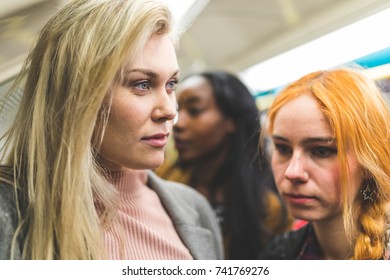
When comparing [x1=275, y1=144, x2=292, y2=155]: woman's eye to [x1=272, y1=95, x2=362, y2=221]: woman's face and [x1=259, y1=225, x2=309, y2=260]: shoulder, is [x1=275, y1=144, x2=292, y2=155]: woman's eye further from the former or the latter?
[x1=259, y1=225, x2=309, y2=260]: shoulder

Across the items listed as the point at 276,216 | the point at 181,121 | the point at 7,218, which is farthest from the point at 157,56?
the point at 276,216

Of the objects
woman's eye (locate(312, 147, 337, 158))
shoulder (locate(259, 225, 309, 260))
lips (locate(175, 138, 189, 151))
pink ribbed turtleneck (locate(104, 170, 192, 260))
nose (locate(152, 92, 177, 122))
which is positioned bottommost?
shoulder (locate(259, 225, 309, 260))

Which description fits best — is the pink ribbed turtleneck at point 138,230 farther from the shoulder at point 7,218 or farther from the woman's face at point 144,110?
the shoulder at point 7,218

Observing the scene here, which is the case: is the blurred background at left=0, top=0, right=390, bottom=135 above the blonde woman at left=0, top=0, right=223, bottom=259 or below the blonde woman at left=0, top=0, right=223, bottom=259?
above

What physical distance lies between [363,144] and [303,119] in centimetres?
17

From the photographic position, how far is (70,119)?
102 centimetres

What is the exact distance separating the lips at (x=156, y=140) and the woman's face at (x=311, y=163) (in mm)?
320

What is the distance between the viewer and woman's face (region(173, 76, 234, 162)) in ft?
6.32

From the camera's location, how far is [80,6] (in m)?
1.04

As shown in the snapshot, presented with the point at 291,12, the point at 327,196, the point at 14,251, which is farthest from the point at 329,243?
the point at 291,12

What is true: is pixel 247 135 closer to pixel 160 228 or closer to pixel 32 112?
pixel 160 228

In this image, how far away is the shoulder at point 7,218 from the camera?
3.15ft

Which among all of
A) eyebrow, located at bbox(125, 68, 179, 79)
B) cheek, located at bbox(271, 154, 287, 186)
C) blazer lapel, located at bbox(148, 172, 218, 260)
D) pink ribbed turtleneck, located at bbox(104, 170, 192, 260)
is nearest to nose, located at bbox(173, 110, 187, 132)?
blazer lapel, located at bbox(148, 172, 218, 260)

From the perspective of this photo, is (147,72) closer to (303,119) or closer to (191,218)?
(303,119)
